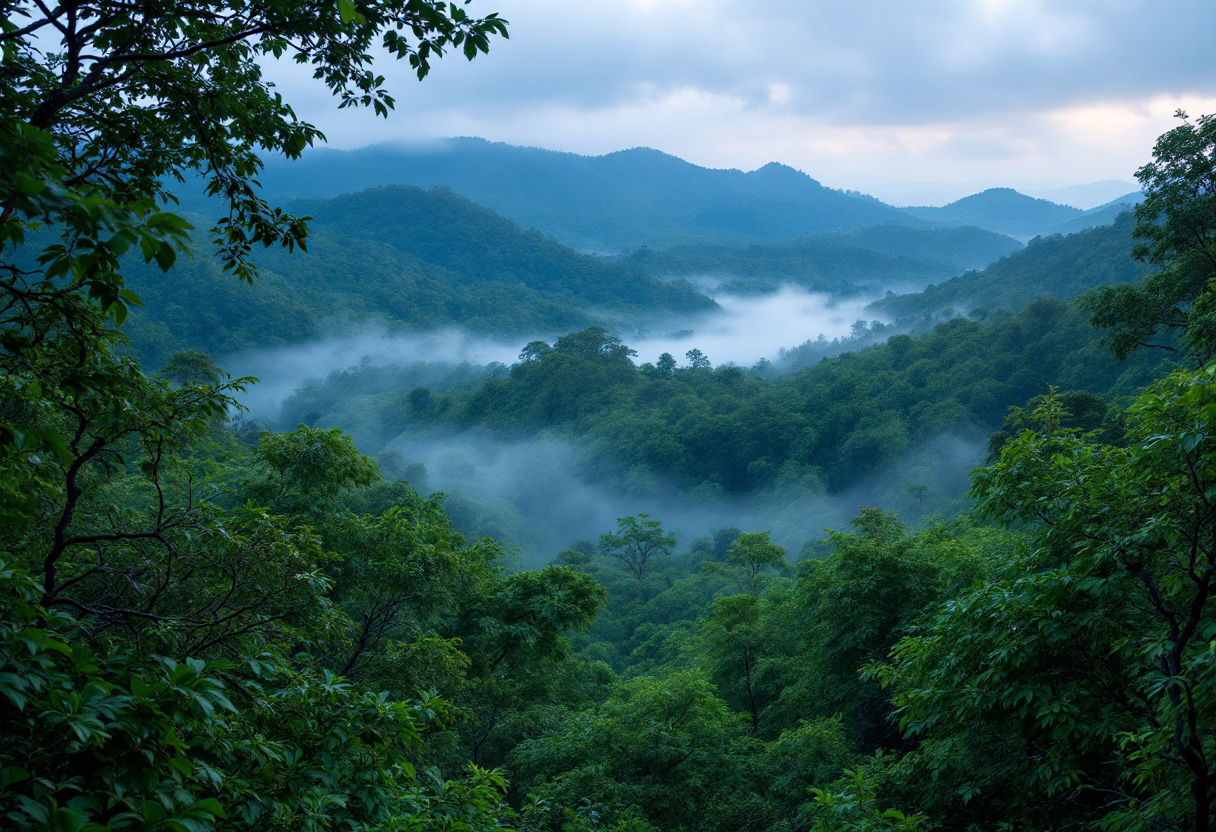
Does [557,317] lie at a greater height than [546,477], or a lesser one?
greater

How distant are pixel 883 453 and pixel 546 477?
29409 mm

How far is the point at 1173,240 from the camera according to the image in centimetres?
Answer: 1349

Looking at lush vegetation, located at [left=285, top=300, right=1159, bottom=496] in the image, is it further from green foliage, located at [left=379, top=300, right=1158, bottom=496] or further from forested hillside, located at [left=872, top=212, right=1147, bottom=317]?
forested hillside, located at [left=872, top=212, right=1147, bottom=317]

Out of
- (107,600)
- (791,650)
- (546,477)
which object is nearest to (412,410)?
(546,477)

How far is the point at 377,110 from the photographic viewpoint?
3.89 metres

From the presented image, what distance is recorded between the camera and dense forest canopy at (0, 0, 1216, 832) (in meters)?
2.12

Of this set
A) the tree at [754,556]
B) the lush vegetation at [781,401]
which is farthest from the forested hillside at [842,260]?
the tree at [754,556]

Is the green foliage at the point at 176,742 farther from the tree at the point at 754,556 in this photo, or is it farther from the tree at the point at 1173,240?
the tree at the point at 754,556

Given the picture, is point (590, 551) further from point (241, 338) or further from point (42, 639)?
point (241, 338)

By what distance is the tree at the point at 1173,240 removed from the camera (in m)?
12.8

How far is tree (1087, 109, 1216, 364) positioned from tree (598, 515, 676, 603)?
31.8m

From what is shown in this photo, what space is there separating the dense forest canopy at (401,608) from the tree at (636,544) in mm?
27460

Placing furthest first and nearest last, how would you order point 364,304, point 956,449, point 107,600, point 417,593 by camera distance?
point 364,304 < point 956,449 < point 417,593 < point 107,600

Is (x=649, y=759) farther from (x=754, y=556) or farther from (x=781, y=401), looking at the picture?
(x=781, y=401)
